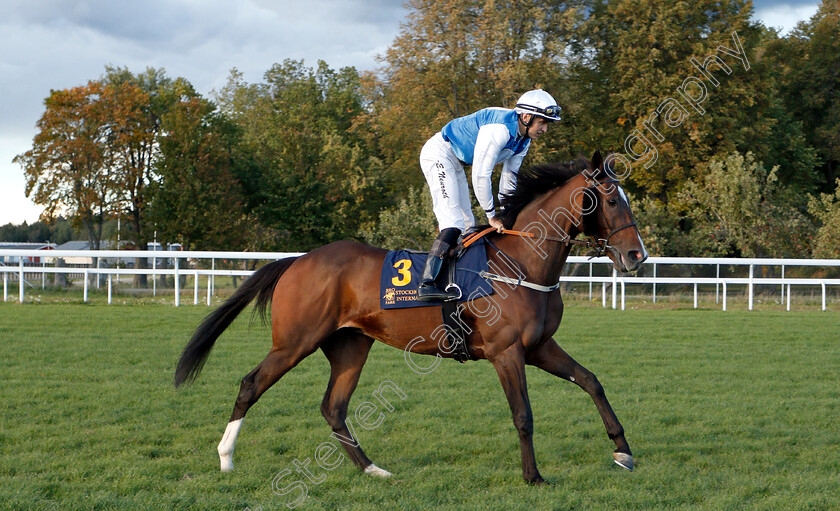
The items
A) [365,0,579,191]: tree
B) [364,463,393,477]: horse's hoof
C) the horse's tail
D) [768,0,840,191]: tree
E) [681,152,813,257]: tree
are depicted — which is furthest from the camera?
[768,0,840,191]: tree

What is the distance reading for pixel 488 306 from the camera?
4.79m

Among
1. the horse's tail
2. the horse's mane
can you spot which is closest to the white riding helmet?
the horse's mane

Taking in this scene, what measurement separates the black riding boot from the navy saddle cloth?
0.05 m

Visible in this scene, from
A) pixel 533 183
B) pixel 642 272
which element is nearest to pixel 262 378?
pixel 533 183

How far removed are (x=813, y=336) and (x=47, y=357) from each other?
10660 mm

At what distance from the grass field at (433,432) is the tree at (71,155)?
20760 mm

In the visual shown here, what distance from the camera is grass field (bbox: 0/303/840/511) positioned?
4.20 m

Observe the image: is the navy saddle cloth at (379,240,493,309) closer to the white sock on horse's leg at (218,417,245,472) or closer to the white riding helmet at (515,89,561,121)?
the white riding helmet at (515,89,561,121)

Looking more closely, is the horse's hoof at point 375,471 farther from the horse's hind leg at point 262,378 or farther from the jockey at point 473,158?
the jockey at point 473,158

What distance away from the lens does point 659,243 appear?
21.9 metres

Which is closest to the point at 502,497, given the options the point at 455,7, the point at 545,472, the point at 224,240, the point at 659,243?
the point at 545,472

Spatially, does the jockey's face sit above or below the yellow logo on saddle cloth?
above

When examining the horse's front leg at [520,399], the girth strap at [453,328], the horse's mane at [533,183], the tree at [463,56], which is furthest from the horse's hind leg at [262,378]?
the tree at [463,56]

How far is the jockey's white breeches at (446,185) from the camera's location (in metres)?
5.11
